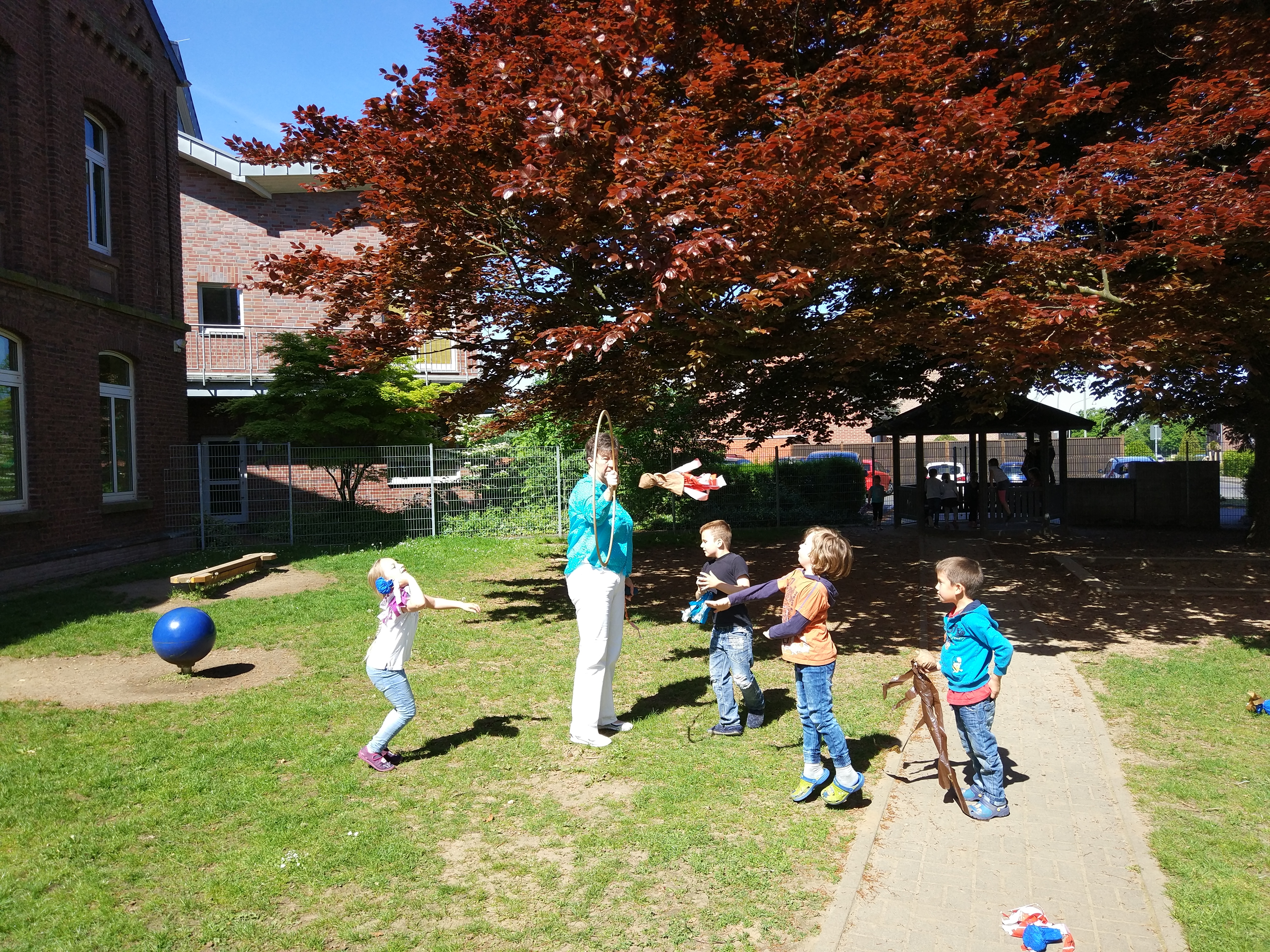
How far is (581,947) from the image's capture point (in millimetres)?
3238

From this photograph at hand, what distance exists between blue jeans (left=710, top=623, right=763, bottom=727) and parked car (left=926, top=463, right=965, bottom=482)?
1572 centimetres

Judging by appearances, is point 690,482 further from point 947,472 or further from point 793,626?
point 947,472

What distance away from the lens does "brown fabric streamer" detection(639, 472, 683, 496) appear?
5.28m

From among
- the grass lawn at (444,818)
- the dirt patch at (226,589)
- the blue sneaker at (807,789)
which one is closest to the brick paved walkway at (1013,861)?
the grass lawn at (444,818)

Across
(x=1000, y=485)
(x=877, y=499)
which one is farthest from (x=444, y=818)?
(x=1000, y=485)

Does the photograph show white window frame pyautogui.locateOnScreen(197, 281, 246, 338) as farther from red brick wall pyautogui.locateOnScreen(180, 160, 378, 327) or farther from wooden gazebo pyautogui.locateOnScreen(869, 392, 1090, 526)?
wooden gazebo pyautogui.locateOnScreen(869, 392, 1090, 526)

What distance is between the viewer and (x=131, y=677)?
7.17m

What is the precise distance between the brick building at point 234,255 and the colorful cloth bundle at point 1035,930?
19.9m

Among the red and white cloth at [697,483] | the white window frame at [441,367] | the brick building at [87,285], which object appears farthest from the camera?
the white window frame at [441,367]

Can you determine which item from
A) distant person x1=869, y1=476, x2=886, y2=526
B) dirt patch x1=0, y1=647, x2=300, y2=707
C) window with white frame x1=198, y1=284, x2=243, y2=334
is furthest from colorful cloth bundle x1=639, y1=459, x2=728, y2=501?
window with white frame x1=198, y1=284, x2=243, y2=334

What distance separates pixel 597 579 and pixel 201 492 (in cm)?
1227

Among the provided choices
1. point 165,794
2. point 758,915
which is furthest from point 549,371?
point 758,915

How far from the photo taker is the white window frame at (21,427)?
11.2 m

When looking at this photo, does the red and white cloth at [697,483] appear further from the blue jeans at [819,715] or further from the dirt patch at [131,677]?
the dirt patch at [131,677]
